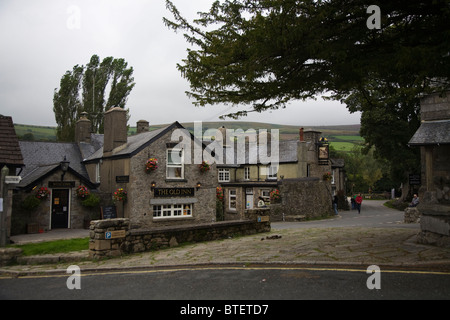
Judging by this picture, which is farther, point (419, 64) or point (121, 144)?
point (121, 144)

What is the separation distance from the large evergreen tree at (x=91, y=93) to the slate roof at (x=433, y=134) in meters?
33.5

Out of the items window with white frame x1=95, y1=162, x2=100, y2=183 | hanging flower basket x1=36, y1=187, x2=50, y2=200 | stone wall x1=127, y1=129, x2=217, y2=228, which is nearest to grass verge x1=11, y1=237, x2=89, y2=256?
hanging flower basket x1=36, y1=187, x2=50, y2=200

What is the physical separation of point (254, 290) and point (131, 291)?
2.56 m

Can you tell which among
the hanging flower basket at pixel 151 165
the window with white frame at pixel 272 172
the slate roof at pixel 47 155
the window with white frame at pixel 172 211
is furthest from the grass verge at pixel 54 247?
the window with white frame at pixel 272 172

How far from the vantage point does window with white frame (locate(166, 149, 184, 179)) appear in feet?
71.6

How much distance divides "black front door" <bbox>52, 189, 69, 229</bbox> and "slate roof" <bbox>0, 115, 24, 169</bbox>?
16.4ft

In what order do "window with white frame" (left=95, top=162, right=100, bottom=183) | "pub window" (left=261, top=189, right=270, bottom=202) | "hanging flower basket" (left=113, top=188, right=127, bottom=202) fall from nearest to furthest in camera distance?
"hanging flower basket" (left=113, top=188, right=127, bottom=202) < "window with white frame" (left=95, top=162, right=100, bottom=183) < "pub window" (left=261, top=189, right=270, bottom=202)

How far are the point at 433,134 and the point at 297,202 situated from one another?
18.9 metres

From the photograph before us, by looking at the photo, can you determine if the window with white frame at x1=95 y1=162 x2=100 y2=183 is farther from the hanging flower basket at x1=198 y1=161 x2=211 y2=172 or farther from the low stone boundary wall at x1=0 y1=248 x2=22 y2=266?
the low stone boundary wall at x1=0 y1=248 x2=22 y2=266

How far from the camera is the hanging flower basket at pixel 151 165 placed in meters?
20.2

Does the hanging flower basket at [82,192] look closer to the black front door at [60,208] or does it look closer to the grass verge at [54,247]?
the black front door at [60,208]
